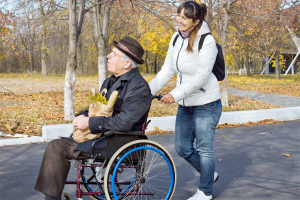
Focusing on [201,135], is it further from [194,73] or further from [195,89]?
[194,73]

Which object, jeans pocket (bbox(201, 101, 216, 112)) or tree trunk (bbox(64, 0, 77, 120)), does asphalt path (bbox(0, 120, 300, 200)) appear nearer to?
jeans pocket (bbox(201, 101, 216, 112))

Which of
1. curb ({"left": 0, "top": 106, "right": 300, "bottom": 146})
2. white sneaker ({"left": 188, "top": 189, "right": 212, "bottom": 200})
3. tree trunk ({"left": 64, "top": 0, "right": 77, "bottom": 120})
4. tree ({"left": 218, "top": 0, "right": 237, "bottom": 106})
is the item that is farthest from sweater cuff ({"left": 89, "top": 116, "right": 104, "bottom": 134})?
tree ({"left": 218, "top": 0, "right": 237, "bottom": 106})

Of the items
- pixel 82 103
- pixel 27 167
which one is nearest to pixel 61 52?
Result: pixel 82 103

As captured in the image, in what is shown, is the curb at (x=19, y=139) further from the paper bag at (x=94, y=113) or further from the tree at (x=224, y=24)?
the tree at (x=224, y=24)

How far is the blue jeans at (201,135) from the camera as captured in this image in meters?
3.18

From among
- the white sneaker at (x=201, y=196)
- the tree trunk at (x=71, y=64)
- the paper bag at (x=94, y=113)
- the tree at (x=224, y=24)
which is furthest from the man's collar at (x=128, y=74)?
the tree at (x=224, y=24)

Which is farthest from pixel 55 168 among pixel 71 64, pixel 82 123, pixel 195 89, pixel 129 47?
pixel 71 64

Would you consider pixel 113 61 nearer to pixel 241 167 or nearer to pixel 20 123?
pixel 241 167

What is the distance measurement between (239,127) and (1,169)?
517cm

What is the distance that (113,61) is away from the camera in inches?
116

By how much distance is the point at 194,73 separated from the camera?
10.2ft

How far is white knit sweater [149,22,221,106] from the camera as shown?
9.80 ft

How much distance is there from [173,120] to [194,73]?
13.8ft

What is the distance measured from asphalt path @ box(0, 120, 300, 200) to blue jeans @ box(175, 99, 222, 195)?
429mm
